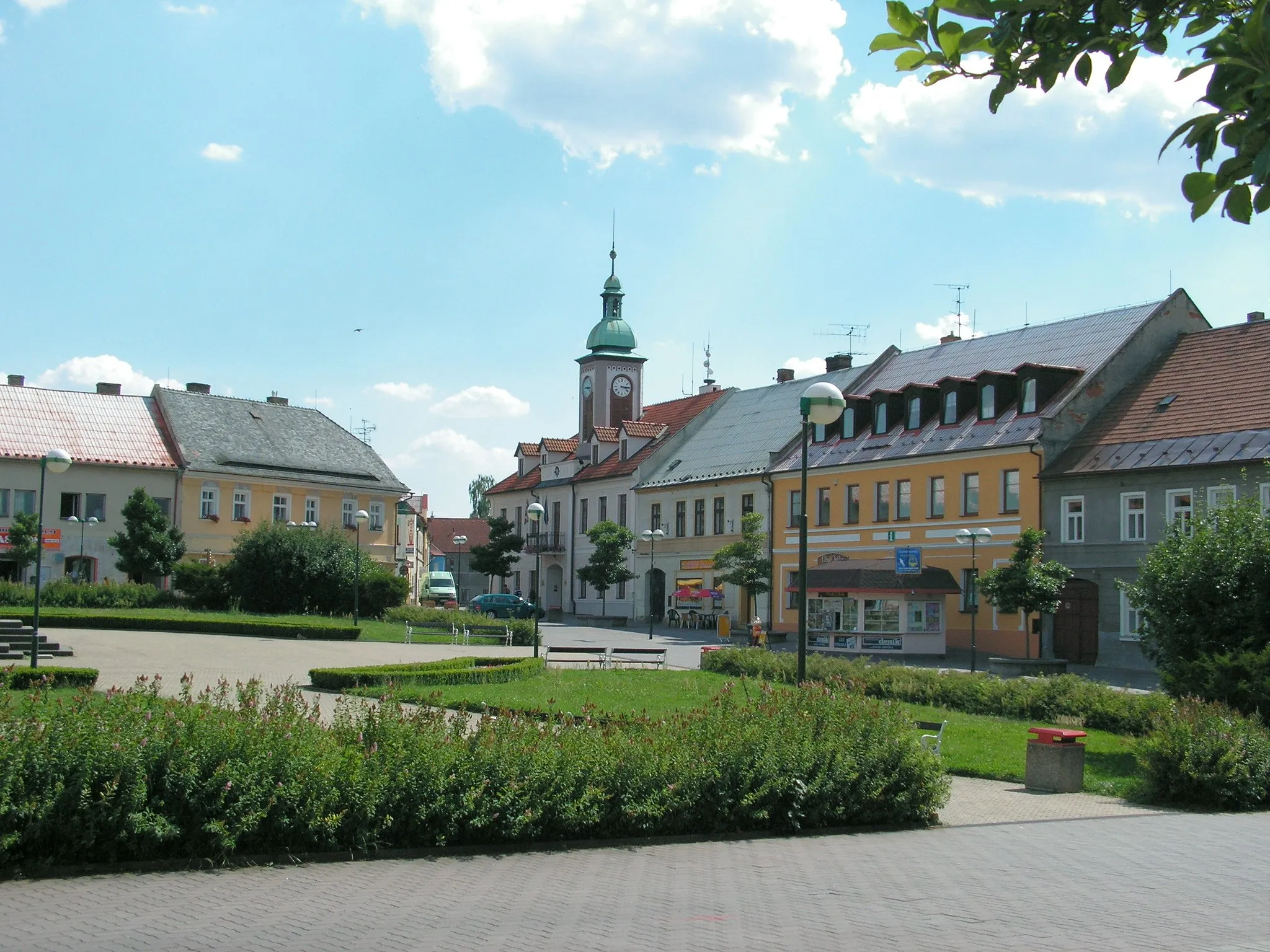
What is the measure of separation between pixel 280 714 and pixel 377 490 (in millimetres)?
57805

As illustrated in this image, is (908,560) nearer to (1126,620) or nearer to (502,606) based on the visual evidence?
(1126,620)

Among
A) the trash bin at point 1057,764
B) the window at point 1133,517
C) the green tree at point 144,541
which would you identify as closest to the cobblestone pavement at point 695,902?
the trash bin at point 1057,764

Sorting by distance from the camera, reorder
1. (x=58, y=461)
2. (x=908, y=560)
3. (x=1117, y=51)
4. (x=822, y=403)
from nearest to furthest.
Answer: (x=1117, y=51), (x=822, y=403), (x=58, y=461), (x=908, y=560)

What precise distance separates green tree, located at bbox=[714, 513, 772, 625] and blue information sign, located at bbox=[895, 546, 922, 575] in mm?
10924

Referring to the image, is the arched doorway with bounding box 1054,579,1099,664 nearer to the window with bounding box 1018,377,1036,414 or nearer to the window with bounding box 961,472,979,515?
the window with bounding box 961,472,979,515

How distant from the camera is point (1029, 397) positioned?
43781mm

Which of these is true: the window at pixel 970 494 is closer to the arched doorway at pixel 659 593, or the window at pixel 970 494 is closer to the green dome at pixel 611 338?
the arched doorway at pixel 659 593

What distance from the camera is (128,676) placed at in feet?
84.5

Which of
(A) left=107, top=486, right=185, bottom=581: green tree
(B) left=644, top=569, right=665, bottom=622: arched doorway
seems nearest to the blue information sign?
(B) left=644, top=569, right=665, bottom=622: arched doorway

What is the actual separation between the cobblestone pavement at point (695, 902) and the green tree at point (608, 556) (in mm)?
51151

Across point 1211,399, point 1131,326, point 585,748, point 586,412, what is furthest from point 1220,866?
point 586,412

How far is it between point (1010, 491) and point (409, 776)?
35.5 meters

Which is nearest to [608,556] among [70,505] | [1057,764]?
[70,505]

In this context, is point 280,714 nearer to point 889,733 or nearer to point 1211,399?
point 889,733
